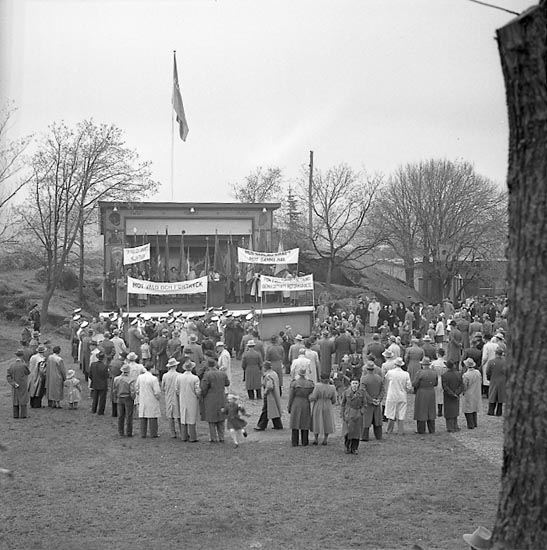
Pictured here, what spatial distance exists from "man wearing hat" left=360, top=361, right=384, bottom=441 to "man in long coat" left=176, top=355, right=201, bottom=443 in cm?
304

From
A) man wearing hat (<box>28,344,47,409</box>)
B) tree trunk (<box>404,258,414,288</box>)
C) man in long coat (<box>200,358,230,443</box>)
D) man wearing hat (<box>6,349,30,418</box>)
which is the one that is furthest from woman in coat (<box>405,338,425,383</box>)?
tree trunk (<box>404,258,414,288</box>)

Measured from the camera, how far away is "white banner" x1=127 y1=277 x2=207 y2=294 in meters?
23.0

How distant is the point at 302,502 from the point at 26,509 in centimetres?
357

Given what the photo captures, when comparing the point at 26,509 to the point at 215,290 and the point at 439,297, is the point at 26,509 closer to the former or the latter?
the point at 215,290

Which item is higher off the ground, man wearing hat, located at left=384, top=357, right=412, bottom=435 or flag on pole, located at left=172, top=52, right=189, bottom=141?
flag on pole, located at left=172, top=52, right=189, bottom=141

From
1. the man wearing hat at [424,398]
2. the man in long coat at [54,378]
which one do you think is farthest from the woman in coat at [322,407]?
the man in long coat at [54,378]

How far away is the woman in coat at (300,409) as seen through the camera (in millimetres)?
13609

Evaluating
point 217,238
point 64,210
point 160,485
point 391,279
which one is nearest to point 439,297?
point 391,279

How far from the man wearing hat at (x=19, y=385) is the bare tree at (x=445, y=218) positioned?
2950 cm

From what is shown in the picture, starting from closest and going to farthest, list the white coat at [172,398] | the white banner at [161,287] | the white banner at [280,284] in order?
the white coat at [172,398], the white banner at [161,287], the white banner at [280,284]

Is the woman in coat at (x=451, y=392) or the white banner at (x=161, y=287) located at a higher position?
the white banner at (x=161, y=287)

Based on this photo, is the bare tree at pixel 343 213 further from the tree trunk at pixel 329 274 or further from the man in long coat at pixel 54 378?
the man in long coat at pixel 54 378

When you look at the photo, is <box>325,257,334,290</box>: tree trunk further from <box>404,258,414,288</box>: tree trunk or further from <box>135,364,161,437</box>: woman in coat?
<box>135,364,161,437</box>: woman in coat

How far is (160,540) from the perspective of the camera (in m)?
8.78
